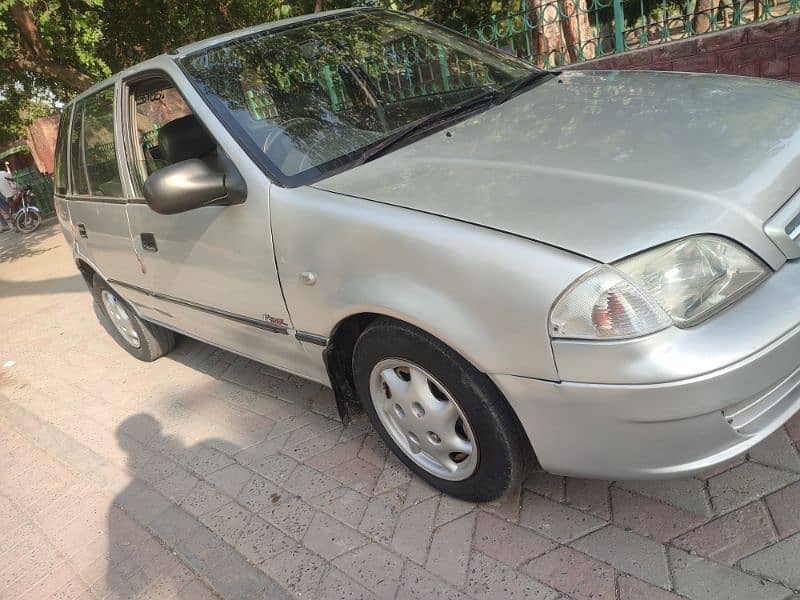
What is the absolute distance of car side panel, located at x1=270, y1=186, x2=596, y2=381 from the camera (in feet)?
5.74

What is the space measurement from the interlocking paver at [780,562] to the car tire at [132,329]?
3741 millimetres

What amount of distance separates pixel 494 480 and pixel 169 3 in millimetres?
8405

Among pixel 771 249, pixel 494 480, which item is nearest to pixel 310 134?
pixel 494 480

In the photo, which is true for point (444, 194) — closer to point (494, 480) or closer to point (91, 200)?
point (494, 480)

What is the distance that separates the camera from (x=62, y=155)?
4.31m

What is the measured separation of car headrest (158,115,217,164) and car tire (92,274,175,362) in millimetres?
1489

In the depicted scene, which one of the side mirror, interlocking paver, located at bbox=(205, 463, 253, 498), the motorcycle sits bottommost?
interlocking paver, located at bbox=(205, 463, 253, 498)

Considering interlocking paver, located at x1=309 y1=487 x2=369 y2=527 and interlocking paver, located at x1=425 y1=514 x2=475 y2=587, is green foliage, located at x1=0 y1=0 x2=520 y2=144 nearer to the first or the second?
interlocking paver, located at x1=309 y1=487 x2=369 y2=527

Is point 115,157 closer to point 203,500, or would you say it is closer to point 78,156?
point 78,156

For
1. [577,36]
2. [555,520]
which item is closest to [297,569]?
[555,520]

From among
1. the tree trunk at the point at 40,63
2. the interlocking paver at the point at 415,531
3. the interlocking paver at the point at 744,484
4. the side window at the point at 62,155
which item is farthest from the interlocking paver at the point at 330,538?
the tree trunk at the point at 40,63

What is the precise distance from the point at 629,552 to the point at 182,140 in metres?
2.62

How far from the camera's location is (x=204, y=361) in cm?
442

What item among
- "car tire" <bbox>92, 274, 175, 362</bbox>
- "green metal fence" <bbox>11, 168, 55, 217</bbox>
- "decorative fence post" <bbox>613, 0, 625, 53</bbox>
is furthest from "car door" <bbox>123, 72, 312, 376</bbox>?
"green metal fence" <bbox>11, 168, 55, 217</bbox>
